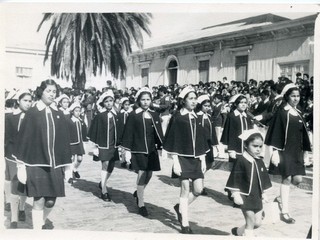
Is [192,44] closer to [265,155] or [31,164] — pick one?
[265,155]

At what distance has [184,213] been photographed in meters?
3.87

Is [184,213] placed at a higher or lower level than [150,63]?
lower

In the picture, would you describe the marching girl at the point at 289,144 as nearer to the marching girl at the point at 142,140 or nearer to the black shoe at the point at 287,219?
the black shoe at the point at 287,219

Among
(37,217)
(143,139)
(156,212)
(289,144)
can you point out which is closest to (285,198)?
(289,144)

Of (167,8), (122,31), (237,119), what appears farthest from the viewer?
(122,31)

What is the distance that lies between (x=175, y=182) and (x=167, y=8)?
3063mm

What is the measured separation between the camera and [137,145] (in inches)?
184

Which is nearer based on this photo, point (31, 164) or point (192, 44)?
point (31, 164)

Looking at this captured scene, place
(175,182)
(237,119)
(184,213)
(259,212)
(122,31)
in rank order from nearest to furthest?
(259,212)
(184,213)
(237,119)
(122,31)
(175,182)

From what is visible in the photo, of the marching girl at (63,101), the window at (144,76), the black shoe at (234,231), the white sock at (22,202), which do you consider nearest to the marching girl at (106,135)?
the marching girl at (63,101)

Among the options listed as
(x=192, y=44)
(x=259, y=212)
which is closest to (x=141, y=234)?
(x=259, y=212)

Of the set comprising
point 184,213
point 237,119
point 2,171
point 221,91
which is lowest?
point 184,213

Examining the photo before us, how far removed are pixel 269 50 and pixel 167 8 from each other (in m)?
5.35

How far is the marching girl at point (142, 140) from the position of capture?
4625 mm
